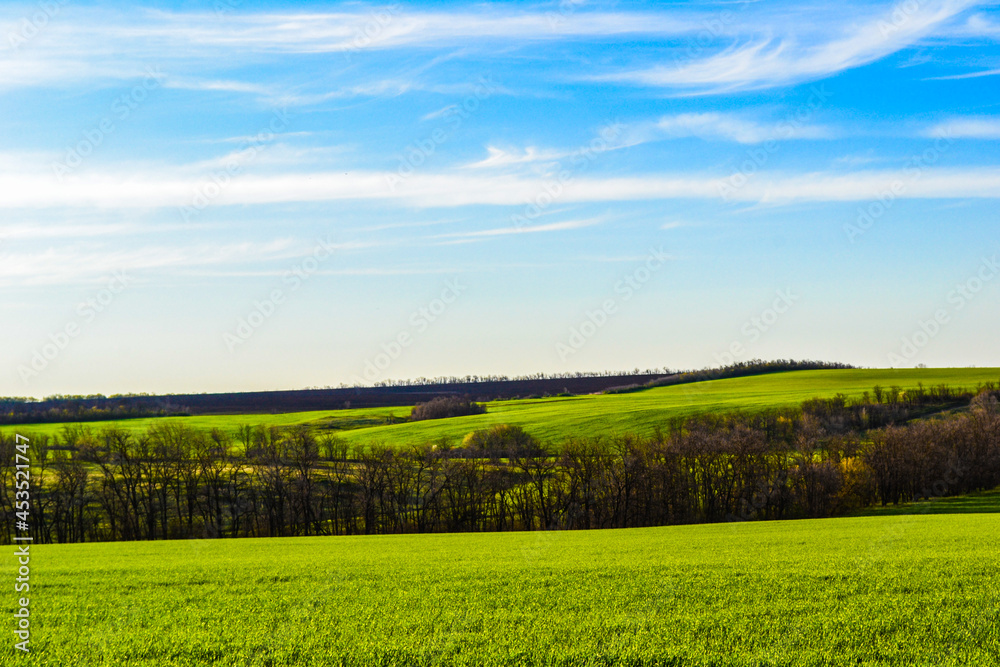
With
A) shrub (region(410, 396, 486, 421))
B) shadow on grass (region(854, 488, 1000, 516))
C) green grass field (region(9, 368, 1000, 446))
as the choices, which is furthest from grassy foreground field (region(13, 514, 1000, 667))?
shrub (region(410, 396, 486, 421))

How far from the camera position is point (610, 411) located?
380 ft

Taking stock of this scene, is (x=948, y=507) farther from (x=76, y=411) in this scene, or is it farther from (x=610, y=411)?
(x=76, y=411)

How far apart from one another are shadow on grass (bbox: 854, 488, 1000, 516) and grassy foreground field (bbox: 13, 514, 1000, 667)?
40.8 metres

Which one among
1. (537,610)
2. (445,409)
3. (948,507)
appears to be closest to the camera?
(537,610)

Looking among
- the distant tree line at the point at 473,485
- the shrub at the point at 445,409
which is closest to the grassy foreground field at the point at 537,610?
the distant tree line at the point at 473,485

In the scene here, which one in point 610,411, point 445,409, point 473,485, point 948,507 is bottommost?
point 948,507

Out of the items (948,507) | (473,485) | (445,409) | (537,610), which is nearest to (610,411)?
(445,409)

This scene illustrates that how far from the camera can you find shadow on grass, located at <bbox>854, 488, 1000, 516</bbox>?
5871 cm

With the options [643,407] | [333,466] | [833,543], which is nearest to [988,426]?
[643,407]

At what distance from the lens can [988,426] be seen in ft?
254

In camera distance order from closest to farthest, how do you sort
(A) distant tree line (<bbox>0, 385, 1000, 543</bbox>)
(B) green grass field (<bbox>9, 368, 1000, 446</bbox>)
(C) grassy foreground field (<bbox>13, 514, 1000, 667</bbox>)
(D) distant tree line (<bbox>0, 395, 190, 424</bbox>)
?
(C) grassy foreground field (<bbox>13, 514, 1000, 667</bbox>) → (A) distant tree line (<bbox>0, 385, 1000, 543</bbox>) → (B) green grass field (<bbox>9, 368, 1000, 446</bbox>) → (D) distant tree line (<bbox>0, 395, 190, 424</bbox>)

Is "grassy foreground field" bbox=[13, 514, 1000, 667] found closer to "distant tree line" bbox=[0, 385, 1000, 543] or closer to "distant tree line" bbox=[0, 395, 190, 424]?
"distant tree line" bbox=[0, 385, 1000, 543]

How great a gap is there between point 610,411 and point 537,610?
103098mm

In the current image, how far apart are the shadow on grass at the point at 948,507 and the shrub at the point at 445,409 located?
300 feet
